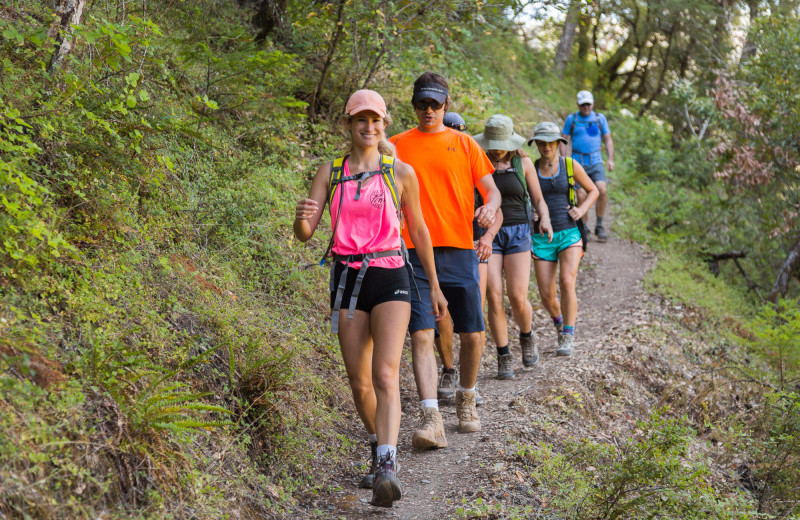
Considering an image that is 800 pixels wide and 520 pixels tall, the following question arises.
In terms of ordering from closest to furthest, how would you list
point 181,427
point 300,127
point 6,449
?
point 6,449, point 181,427, point 300,127

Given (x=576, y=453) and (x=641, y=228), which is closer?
(x=576, y=453)

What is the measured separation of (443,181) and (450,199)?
0.14 m

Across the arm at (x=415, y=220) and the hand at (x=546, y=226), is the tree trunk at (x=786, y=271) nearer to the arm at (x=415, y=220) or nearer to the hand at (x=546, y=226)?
the hand at (x=546, y=226)

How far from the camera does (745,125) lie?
1520 centimetres

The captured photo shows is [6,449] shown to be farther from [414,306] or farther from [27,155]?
[414,306]

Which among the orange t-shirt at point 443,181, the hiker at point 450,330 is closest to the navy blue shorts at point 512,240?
the hiker at point 450,330

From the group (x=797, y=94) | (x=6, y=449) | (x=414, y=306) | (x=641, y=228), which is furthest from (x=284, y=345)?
(x=797, y=94)

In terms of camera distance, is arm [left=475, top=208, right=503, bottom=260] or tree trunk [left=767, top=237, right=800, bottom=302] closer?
arm [left=475, top=208, right=503, bottom=260]

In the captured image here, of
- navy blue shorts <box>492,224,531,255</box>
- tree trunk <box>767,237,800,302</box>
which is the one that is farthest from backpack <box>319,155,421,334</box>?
tree trunk <box>767,237,800,302</box>

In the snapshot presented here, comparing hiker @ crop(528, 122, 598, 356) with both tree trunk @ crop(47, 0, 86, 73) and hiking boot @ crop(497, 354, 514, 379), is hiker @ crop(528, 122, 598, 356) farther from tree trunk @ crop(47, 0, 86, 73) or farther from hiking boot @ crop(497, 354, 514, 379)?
tree trunk @ crop(47, 0, 86, 73)

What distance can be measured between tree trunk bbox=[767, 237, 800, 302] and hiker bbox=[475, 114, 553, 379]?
369 inches

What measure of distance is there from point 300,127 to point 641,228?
870cm

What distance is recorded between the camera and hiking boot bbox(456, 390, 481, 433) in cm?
585

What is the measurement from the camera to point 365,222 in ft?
14.3
